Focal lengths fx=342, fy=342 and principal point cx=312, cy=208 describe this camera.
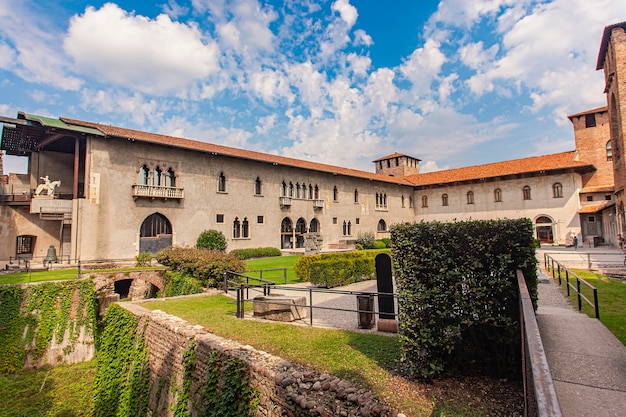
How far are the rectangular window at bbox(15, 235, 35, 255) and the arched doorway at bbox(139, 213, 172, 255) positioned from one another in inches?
309

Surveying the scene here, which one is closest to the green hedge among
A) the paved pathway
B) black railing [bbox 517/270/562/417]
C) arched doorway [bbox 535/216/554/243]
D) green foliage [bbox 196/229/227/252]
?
the paved pathway

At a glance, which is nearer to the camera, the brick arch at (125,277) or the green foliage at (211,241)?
the brick arch at (125,277)

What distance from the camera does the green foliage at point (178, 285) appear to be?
→ 13.6 meters

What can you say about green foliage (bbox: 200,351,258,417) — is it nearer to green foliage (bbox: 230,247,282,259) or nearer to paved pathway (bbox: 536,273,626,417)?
paved pathway (bbox: 536,273,626,417)

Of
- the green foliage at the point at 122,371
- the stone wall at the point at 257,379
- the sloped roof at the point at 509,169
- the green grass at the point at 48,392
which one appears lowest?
the green grass at the point at 48,392

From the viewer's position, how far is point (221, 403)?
239 inches

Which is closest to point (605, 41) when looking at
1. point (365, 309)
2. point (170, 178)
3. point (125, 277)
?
point (365, 309)

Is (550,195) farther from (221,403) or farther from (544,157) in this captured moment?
(221,403)

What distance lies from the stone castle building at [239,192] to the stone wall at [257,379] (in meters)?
7.22

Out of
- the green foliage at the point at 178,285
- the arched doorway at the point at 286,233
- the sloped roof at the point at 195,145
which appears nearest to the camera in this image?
the green foliage at the point at 178,285

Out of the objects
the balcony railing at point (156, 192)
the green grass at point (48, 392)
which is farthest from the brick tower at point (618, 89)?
the green grass at point (48, 392)

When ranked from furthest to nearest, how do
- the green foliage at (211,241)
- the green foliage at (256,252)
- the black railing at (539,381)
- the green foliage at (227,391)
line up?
the green foliage at (256,252)
the green foliage at (211,241)
the green foliage at (227,391)
the black railing at (539,381)

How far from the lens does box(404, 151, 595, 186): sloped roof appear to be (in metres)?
34.2

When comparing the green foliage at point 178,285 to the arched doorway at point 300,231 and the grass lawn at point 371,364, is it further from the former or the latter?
the arched doorway at point 300,231
